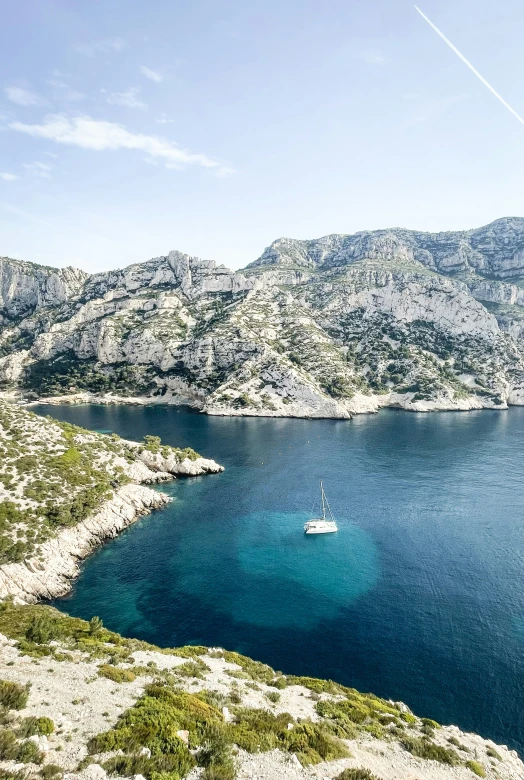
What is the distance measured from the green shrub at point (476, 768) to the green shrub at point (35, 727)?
863 inches

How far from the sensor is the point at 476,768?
2267 centimetres

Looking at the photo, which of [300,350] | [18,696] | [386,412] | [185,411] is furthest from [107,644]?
[300,350]

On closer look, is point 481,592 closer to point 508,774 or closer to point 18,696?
point 508,774

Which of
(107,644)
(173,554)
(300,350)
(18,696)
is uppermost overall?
(300,350)

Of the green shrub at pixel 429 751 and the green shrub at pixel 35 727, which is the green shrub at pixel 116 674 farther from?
the green shrub at pixel 429 751

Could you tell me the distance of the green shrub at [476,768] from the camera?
22.5 m

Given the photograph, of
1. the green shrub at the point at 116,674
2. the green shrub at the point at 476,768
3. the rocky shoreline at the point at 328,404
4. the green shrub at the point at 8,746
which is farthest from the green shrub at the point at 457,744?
the rocky shoreline at the point at 328,404

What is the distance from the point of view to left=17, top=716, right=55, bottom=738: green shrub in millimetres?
17062

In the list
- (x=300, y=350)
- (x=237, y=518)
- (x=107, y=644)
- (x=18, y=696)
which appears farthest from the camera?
(x=300, y=350)

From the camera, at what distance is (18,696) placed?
19.9 meters

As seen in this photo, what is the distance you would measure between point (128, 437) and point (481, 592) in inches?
3581

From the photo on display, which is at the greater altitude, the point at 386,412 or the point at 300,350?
the point at 300,350

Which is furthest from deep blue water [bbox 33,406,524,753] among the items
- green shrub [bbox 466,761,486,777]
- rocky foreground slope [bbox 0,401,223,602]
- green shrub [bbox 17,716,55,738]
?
green shrub [bbox 17,716,55,738]

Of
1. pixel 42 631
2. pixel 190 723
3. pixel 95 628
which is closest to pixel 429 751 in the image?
pixel 190 723
